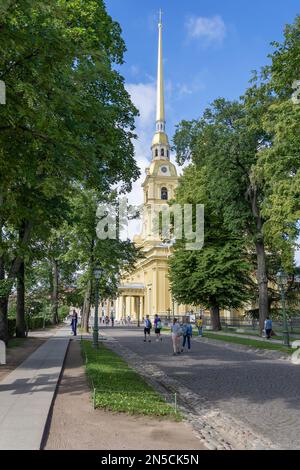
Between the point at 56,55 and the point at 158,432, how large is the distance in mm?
7470

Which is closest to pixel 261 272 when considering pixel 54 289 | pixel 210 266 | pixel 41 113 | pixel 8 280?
pixel 210 266

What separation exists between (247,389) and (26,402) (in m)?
5.78

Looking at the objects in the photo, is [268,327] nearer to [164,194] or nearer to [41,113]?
[41,113]

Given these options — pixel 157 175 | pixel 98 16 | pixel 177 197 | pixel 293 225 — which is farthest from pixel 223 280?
pixel 157 175

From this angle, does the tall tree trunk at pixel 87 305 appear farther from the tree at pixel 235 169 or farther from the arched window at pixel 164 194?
the arched window at pixel 164 194

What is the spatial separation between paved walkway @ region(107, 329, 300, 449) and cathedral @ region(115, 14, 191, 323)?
191 ft

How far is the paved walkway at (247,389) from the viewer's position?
828cm

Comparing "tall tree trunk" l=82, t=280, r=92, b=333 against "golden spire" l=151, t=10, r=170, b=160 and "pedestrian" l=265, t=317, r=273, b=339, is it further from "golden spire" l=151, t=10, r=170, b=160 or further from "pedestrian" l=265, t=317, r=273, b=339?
"golden spire" l=151, t=10, r=170, b=160

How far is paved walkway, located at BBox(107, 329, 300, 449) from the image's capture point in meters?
8.28

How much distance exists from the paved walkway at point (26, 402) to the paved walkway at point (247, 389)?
10.4ft

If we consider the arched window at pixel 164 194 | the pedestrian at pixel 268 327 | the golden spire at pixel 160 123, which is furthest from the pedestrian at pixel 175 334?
the golden spire at pixel 160 123

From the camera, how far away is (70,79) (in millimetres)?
10906

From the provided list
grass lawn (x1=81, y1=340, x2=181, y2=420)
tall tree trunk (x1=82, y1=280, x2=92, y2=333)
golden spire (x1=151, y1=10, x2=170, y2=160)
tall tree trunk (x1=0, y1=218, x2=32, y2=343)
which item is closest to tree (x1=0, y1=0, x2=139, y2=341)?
tall tree trunk (x1=0, y1=218, x2=32, y2=343)

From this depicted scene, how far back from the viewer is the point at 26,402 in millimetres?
9414
